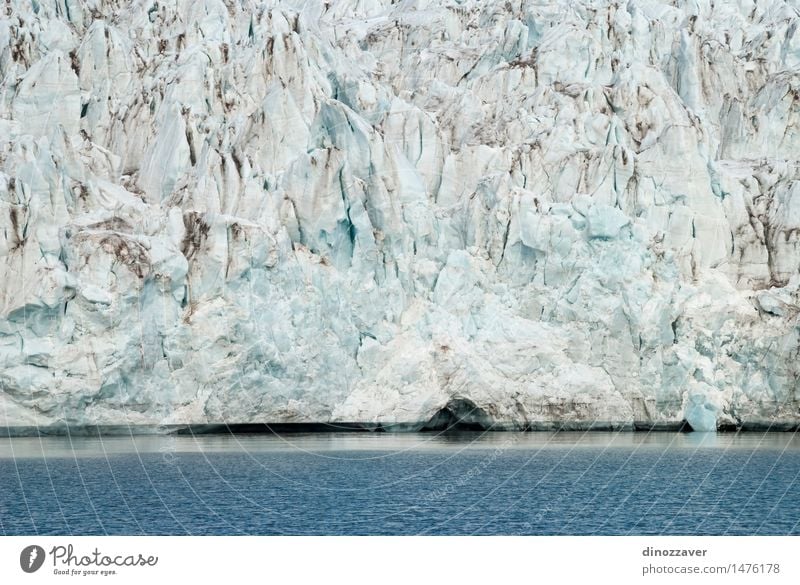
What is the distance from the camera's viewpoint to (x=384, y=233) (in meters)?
48.6

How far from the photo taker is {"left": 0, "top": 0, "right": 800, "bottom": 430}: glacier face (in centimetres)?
4422

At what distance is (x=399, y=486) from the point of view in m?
33.7

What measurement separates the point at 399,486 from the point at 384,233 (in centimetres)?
1687

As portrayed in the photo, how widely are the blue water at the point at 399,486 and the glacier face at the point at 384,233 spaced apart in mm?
2221

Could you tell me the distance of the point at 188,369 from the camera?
44094 mm

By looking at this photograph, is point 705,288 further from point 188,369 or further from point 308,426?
point 188,369

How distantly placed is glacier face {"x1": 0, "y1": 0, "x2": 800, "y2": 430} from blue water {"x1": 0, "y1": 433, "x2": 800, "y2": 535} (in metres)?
2.22

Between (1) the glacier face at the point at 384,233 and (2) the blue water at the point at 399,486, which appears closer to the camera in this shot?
(2) the blue water at the point at 399,486

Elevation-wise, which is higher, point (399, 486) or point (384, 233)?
point (384, 233)

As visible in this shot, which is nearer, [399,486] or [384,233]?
[399,486]

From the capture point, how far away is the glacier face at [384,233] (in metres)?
44.2

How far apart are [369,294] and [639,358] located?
1080cm

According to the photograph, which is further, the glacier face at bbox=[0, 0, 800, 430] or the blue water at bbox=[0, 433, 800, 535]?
the glacier face at bbox=[0, 0, 800, 430]
